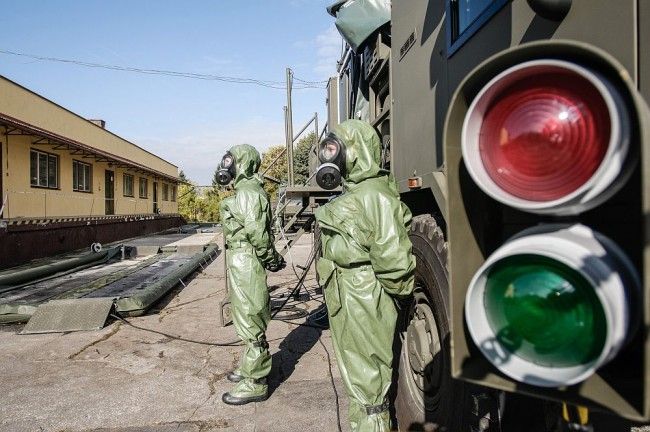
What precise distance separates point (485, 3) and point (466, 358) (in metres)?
1.60

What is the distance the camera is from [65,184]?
16.2m

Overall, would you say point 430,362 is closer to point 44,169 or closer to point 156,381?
point 156,381

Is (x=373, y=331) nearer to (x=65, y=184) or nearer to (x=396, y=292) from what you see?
(x=396, y=292)

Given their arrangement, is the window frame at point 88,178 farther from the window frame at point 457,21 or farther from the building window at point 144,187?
the window frame at point 457,21

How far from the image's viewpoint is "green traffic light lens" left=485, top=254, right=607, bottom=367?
89 centimetres

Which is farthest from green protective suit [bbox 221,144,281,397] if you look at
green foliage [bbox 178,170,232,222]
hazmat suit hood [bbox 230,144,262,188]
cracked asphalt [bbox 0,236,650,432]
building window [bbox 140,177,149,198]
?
green foliage [bbox 178,170,232,222]

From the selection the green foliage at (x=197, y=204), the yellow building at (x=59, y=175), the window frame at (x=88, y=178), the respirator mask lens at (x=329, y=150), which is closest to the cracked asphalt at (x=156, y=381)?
the respirator mask lens at (x=329, y=150)

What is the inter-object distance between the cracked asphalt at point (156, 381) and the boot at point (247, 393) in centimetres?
5

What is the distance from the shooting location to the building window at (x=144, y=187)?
1032 inches

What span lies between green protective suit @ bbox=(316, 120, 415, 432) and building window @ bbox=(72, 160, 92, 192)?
17.4 metres

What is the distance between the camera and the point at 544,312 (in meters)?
0.94

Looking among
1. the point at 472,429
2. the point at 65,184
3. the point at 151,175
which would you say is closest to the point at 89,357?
the point at 472,429

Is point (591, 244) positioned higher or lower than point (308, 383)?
higher

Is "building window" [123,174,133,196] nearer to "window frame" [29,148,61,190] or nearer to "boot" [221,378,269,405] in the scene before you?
"window frame" [29,148,61,190]
